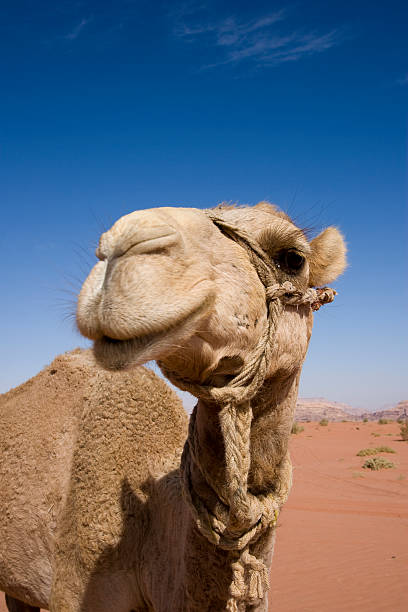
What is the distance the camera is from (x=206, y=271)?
169 cm

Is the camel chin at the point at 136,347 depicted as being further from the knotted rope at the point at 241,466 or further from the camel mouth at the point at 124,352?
the knotted rope at the point at 241,466

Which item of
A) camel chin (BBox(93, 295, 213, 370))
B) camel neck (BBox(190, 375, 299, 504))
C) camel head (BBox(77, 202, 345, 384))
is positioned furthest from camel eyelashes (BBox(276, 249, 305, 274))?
camel chin (BBox(93, 295, 213, 370))

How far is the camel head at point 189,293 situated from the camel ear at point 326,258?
154 mm

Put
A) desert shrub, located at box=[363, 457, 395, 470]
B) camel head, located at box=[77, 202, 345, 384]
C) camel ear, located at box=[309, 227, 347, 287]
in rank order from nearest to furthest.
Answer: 1. camel head, located at box=[77, 202, 345, 384]
2. camel ear, located at box=[309, 227, 347, 287]
3. desert shrub, located at box=[363, 457, 395, 470]

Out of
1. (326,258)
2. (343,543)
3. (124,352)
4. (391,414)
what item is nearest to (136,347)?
(124,352)

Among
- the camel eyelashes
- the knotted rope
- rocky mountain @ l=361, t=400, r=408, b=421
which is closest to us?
the knotted rope

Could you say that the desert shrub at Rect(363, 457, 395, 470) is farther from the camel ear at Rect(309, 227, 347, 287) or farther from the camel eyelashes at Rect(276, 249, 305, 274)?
the camel eyelashes at Rect(276, 249, 305, 274)

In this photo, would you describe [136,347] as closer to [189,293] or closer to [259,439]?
[189,293]

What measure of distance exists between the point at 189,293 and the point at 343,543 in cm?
893

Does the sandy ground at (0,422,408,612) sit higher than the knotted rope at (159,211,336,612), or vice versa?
the knotted rope at (159,211,336,612)

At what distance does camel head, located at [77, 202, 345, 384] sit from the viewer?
4.88 feet

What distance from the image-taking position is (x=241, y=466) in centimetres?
194

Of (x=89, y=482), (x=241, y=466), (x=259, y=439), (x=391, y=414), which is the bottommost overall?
(x=89, y=482)

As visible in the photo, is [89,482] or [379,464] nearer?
[89,482]
